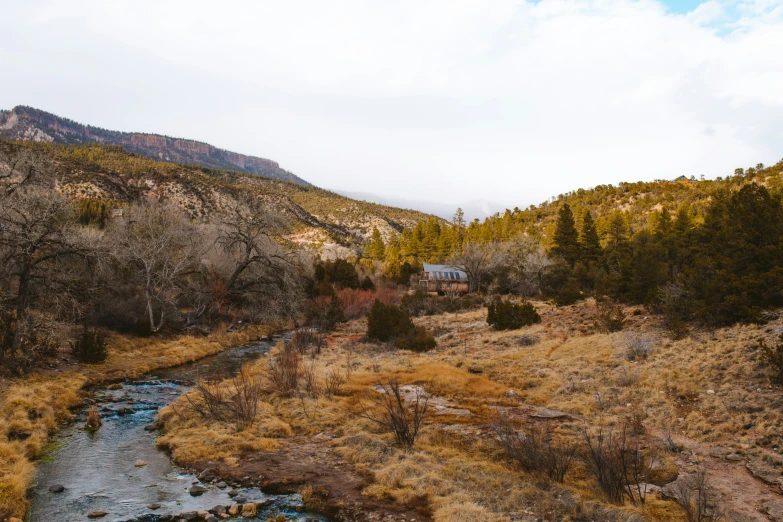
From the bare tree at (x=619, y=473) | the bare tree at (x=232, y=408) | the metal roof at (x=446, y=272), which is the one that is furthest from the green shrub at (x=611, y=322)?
the metal roof at (x=446, y=272)

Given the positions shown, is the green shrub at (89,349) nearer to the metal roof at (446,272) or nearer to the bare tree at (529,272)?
the bare tree at (529,272)

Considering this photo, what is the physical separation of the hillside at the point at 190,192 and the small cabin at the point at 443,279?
2044 cm

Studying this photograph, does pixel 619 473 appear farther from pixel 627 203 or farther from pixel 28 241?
pixel 627 203

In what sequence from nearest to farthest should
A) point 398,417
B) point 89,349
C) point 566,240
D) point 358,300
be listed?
point 398,417, point 89,349, point 358,300, point 566,240

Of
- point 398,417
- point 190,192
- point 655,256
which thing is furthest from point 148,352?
point 190,192

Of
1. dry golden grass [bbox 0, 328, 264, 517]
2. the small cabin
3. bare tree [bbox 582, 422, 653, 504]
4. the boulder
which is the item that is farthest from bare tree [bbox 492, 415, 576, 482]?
the small cabin

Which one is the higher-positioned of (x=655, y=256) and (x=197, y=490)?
(x=655, y=256)

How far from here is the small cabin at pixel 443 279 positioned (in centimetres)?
5838

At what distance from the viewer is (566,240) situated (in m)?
56.6

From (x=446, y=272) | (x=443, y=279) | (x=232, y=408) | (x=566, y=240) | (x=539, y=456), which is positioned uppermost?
(x=566, y=240)

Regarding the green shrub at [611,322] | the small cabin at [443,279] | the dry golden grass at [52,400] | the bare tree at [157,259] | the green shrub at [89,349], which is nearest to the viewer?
the dry golden grass at [52,400]

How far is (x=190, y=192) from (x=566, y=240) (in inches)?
2917

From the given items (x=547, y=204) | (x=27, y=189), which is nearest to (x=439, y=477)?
(x=27, y=189)

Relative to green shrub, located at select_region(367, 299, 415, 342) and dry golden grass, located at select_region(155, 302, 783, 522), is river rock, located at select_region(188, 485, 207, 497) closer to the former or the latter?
dry golden grass, located at select_region(155, 302, 783, 522)
